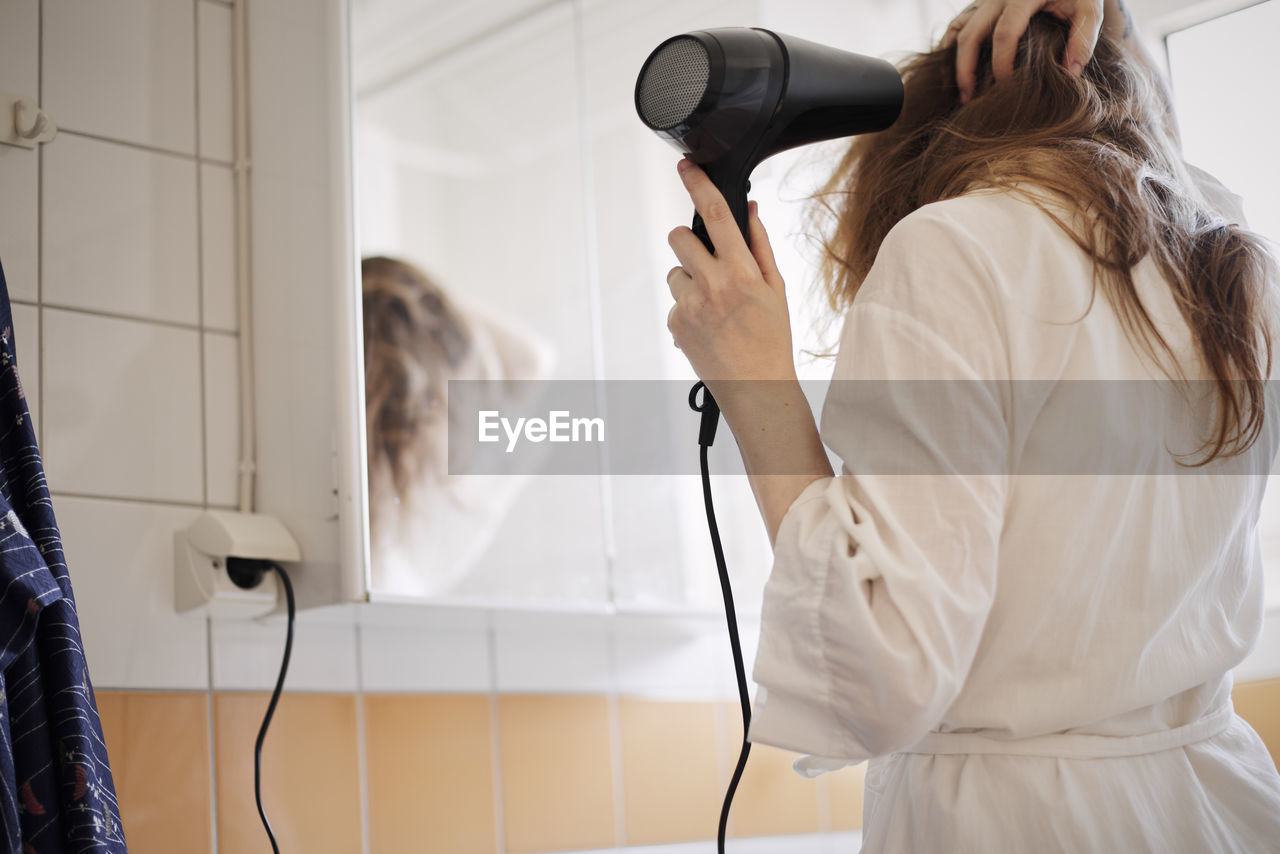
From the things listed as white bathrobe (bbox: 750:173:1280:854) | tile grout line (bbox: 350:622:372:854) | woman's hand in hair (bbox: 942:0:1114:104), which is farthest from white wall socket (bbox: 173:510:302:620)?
woman's hand in hair (bbox: 942:0:1114:104)

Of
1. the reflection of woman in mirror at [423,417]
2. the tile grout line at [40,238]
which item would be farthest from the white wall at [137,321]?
the reflection of woman in mirror at [423,417]

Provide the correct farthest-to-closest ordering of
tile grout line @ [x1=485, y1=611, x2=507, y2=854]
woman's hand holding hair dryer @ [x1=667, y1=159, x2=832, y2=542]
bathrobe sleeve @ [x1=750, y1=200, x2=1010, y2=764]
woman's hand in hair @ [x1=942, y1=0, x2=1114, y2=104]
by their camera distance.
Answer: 1. tile grout line @ [x1=485, y1=611, x2=507, y2=854]
2. woman's hand in hair @ [x1=942, y1=0, x2=1114, y2=104]
3. woman's hand holding hair dryer @ [x1=667, y1=159, x2=832, y2=542]
4. bathrobe sleeve @ [x1=750, y1=200, x2=1010, y2=764]

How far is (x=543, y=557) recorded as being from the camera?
1336 millimetres

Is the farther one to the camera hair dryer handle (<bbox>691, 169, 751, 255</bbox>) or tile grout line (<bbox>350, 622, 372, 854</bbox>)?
tile grout line (<bbox>350, 622, 372, 854</bbox>)

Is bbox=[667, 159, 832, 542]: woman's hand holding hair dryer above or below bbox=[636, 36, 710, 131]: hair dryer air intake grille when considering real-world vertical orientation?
below

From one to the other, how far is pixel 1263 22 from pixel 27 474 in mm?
1620

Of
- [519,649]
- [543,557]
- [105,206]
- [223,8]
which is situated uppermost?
[223,8]

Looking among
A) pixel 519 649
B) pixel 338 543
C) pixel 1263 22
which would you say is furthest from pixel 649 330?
pixel 1263 22

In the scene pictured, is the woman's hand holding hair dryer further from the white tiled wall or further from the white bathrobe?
the white tiled wall

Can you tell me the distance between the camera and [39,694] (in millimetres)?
741

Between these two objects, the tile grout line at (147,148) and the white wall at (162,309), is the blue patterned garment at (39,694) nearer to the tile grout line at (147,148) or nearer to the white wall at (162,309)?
the white wall at (162,309)

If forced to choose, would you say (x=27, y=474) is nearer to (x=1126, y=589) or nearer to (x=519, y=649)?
(x=519, y=649)

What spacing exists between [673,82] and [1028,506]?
1.18 ft

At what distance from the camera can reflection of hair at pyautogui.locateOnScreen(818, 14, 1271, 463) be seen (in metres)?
0.68
